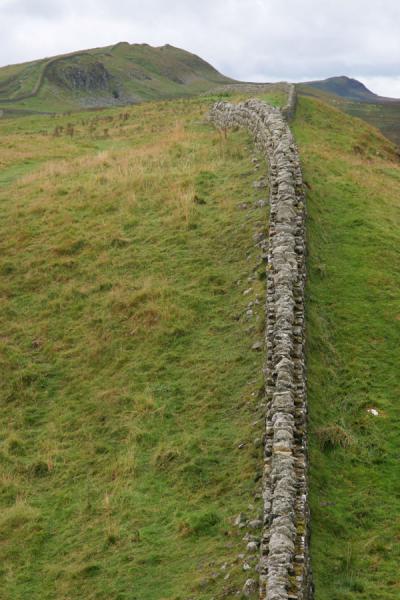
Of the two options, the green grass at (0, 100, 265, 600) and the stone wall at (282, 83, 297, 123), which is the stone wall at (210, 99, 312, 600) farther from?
the stone wall at (282, 83, 297, 123)

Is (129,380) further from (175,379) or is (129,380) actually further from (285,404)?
(285,404)

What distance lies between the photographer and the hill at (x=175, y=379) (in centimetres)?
1120

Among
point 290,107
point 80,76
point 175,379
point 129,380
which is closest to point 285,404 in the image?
point 175,379

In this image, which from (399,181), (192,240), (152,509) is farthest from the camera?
(399,181)

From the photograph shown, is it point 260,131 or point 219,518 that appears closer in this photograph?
point 219,518

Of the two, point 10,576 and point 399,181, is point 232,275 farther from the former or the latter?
point 399,181

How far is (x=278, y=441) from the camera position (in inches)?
438

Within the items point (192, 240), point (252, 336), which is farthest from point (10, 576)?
point (192, 240)

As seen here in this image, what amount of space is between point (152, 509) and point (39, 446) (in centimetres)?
379

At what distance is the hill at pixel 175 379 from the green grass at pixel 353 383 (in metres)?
0.04

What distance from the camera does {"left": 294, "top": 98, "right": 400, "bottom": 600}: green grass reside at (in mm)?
10781

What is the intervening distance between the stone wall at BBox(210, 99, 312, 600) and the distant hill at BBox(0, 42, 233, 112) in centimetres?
9868

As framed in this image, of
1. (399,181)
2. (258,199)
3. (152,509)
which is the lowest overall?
(152,509)

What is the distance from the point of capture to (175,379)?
15789mm
